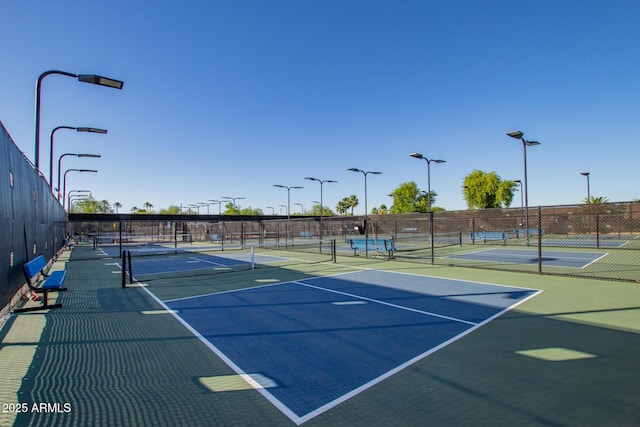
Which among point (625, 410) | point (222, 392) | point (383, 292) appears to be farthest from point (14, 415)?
point (383, 292)

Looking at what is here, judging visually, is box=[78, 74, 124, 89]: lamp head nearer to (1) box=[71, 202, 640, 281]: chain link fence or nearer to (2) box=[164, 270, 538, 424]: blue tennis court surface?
(2) box=[164, 270, 538, 424]: blue tennis court surface

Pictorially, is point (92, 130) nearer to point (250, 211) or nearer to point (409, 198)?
point (409, 198)

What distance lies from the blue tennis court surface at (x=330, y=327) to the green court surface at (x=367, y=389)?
199 millimetres

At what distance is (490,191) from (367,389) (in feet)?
228

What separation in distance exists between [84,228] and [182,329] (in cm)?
7246

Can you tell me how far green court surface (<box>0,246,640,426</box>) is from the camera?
3484 millimetres

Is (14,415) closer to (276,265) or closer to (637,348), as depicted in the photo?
(637,348)

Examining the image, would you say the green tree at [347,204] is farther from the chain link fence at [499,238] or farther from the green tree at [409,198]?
the chain link fence at [499,238]

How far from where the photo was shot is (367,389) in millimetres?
4012

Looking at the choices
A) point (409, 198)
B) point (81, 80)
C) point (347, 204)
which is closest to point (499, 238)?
point (81, 80)

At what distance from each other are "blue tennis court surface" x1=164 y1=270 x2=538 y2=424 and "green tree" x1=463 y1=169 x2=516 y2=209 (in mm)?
61634

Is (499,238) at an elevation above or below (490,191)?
below

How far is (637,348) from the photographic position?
5.17m

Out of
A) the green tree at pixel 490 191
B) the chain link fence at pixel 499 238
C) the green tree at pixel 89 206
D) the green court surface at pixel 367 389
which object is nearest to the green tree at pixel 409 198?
the green tree at pixel 490 191
